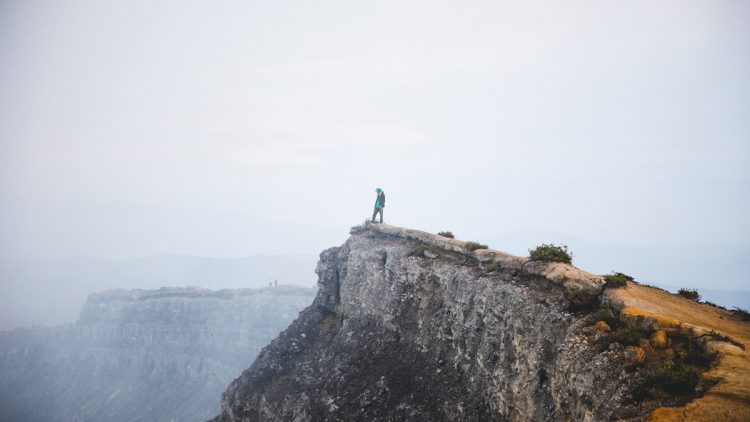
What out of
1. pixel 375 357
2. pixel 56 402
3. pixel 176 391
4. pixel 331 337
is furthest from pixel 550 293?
pixel 56 402

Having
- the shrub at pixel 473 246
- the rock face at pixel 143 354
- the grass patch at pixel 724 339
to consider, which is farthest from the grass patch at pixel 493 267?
the rock face at pixel 143 354

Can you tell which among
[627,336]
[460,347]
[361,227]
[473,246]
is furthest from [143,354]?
[627,336]

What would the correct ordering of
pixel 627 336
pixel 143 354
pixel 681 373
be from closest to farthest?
pixel 681 373, pixel 627 336, pixel 143 354

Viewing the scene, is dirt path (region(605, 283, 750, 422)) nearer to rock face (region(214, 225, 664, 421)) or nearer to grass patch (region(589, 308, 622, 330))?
grass patch (region(589, 308, 622, 330))

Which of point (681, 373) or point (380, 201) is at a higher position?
point (380, 201)

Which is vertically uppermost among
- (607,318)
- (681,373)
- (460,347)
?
(607,318)

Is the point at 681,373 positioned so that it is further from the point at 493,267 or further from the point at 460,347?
the point at 460,347

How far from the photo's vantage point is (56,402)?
4368 inches

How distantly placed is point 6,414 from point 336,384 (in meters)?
136

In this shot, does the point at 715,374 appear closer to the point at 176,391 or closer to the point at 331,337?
the point at 331,337

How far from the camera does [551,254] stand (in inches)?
649

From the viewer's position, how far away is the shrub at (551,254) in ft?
53.2

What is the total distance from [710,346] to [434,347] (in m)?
12.3

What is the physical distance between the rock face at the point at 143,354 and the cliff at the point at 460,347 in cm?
8343
